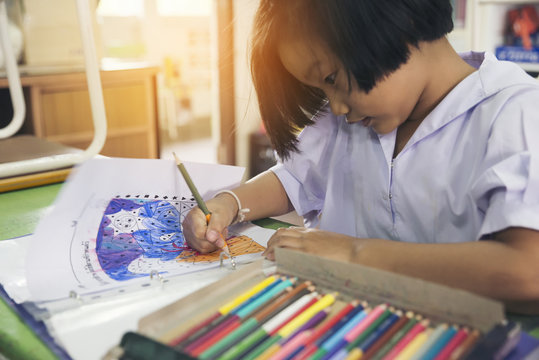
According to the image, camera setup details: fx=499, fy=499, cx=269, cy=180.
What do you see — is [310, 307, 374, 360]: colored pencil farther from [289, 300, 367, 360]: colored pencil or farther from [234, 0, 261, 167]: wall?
[234, 0, 261, 167]: wall

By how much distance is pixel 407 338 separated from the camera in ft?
1.24

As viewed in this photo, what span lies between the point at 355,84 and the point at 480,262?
0.25 m

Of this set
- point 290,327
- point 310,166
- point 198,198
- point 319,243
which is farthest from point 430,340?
point 310,166

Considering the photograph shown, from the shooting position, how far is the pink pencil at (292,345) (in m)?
0.37

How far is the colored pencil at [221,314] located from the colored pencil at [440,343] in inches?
6.4

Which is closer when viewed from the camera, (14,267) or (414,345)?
(414,345)

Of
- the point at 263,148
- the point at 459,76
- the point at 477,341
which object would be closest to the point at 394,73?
the point at 459,76

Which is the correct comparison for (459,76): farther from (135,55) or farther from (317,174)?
(135,55)

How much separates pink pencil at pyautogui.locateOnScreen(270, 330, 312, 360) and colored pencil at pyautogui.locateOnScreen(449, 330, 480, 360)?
11cm

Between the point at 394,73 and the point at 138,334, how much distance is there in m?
0.43

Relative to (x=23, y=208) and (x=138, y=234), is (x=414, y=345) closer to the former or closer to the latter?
(x=138, y=234)

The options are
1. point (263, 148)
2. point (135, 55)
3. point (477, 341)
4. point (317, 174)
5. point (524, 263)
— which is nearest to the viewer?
point (477, 341)

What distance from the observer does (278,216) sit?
887 mm

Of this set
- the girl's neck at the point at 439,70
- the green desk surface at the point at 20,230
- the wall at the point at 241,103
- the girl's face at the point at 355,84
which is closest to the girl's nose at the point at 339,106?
the girl's face at the point at 355,84
